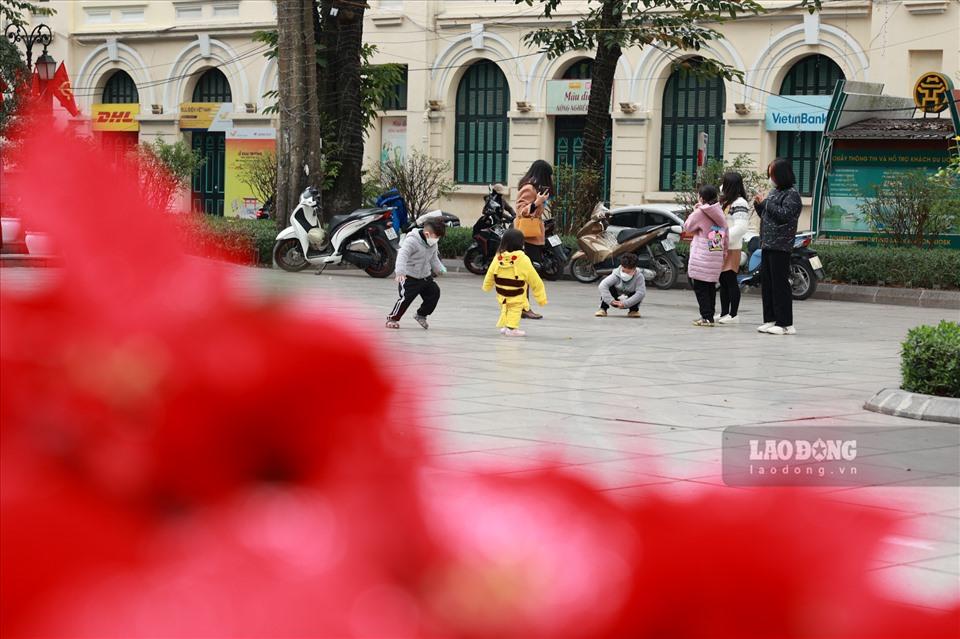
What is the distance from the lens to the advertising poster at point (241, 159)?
32781mm

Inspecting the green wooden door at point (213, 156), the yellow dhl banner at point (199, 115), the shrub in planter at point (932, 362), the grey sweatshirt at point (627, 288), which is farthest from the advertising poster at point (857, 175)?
the yellow dhl banner at point (199, 115)

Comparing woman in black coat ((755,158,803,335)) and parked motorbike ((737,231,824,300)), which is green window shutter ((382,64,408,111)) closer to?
parked motorbike ((737,231,824,300))

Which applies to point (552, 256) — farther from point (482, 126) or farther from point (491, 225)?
point (482, 126)

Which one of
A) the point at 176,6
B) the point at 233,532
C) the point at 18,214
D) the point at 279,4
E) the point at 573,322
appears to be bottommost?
the point at 573,322

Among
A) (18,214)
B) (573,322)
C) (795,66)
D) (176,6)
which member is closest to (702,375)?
(573,322)

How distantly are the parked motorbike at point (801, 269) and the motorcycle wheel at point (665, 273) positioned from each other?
49.8 inches

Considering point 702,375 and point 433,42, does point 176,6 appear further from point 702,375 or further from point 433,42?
point 702,375

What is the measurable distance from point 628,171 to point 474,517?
2884cm

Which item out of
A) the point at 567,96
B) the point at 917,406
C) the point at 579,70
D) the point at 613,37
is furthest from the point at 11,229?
the point at 579,70

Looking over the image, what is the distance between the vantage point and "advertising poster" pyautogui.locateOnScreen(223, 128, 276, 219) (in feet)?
108

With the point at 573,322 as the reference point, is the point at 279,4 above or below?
above

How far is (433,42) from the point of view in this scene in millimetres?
31234

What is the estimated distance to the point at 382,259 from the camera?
61.8 ft

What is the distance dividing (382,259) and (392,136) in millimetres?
13928
